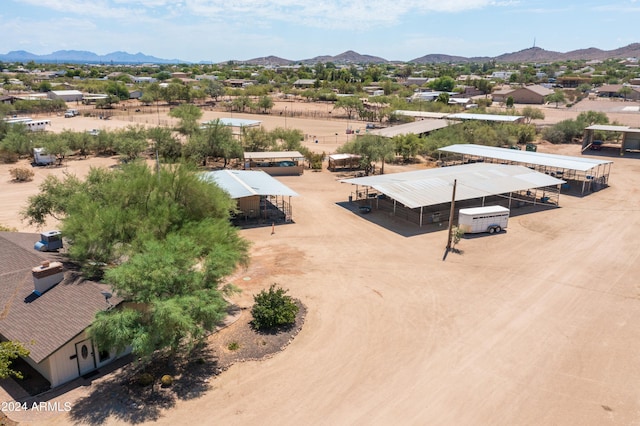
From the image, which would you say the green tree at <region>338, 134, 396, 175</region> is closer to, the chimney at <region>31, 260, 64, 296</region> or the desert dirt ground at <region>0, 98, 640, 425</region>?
the desert dirt ground at <region>0, 98, 640, 425</region>

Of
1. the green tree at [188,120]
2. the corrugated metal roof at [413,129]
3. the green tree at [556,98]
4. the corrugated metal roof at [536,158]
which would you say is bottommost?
the corrugated metal roof at [536,158]

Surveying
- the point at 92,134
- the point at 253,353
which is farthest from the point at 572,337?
the point at 92,134

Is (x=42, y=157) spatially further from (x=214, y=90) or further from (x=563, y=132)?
(x=214, y=90)

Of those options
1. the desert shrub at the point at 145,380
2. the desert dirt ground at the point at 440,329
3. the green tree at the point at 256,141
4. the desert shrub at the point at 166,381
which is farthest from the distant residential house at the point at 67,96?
the desert shrub at the point at 166,381

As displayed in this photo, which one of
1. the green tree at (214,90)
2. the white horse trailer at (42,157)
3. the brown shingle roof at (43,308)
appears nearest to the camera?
the brown shingle roof at (43,308)

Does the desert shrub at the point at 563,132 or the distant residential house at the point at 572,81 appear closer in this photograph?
the desert shrub at the point at 563,132

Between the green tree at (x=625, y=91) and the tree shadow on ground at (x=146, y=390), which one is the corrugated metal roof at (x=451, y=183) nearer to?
the tree shadow on ground at (x=146, y=390)
